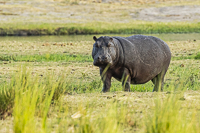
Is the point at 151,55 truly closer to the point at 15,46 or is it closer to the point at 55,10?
the point at 15,46

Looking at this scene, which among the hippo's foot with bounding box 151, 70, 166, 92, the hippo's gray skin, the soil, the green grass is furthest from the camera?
the soil

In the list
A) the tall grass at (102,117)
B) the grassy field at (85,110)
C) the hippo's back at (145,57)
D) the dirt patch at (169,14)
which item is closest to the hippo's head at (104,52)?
the hippo's back at (145,57)

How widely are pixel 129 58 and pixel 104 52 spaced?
0.75 meters

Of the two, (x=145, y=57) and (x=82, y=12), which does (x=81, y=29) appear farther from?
(x=145, y=57)

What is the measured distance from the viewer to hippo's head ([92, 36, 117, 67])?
5270mm

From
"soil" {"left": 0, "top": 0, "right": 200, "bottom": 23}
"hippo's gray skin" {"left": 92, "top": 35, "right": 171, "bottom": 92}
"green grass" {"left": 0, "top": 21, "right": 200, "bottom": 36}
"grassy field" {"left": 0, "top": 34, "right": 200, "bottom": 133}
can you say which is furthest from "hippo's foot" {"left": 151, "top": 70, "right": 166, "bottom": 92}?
"soil" {"left": 0, "top": 0, "right": 200, "bottom": 23}

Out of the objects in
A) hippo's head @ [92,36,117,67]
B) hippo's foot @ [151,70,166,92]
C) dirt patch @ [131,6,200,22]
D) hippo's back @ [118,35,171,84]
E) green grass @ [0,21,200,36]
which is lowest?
dirt patch @ [131,6,200,22]

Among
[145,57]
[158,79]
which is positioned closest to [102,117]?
[145,57]

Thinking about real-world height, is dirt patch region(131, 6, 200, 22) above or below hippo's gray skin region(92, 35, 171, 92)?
below

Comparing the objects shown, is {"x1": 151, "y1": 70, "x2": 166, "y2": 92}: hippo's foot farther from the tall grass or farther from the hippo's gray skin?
the tall grass

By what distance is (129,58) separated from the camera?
6000 mm

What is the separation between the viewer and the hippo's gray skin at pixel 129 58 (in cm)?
550

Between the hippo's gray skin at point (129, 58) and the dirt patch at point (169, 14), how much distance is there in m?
32.3

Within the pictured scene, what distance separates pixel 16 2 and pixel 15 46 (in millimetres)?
32638
